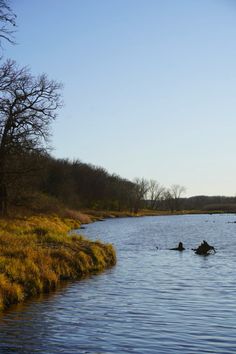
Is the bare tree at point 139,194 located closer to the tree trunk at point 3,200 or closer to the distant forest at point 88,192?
the distant forest at point 88,192

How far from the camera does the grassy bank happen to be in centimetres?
1511

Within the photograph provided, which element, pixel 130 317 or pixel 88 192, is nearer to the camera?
pixel 130 317

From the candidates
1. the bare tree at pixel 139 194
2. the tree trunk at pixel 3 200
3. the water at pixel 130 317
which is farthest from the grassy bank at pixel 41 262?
the bare tree at pixel 139 194

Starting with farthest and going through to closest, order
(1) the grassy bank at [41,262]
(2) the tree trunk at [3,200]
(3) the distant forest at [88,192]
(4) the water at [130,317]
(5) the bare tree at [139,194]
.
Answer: (5) the bare tree at [139,194], (3) the distant forest at [88,192], (2) the tree trunk at [3,200], (1) the grassy bank at [41,262], (4) the water at [130,317]

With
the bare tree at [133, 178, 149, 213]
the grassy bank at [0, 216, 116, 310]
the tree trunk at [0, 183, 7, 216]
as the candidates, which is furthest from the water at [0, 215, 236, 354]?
the bare tree at [133, 178, 149, 213]

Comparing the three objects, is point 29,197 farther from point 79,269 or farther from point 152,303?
point 152,303

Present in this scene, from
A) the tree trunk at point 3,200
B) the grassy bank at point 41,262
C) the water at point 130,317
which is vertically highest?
the tree trunk at point 3,200

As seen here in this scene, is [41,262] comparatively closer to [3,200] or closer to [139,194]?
[3,200]

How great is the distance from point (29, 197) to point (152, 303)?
26.7 meters

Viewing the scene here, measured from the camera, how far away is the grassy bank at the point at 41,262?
49.6 feet

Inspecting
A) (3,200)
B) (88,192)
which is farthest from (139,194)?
(3,200)

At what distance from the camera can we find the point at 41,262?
17.8 metres

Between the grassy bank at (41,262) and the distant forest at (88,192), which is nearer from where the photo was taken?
the grassy bank at (41,262)

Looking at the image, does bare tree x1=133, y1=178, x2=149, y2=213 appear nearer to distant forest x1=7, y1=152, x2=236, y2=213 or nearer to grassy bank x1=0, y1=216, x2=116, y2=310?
distant forest x1=7, y1=152, x2=236, y2=213
